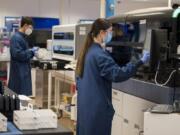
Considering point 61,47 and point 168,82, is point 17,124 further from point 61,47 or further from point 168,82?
point 61,47

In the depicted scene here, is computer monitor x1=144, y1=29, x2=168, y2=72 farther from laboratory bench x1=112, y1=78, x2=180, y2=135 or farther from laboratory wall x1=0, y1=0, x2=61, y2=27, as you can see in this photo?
laboratory wall x1=0, y1=0, x2=61, y2=27

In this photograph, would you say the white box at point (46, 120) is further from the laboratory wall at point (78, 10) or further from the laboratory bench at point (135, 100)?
the laboratory wall at point (78, 10)

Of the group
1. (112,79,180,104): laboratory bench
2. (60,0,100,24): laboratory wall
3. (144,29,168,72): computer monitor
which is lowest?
(112,79,180,104): laboratory bench

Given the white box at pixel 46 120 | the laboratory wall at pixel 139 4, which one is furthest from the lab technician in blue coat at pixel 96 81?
the laboratory wall at pixel 139 4

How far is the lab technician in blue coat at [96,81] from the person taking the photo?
296 cm

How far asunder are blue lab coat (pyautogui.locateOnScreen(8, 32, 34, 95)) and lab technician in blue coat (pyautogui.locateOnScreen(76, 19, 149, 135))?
1781 millimetres

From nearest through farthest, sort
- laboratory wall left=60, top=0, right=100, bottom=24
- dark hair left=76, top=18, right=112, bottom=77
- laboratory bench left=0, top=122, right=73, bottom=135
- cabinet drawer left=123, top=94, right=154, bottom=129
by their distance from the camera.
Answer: laboratory bench left=0, top=122, right=73, bottom=135, dark hair left=76, top=18, right=112, bottom=77, cabinet drawer left=123, top=94, right=154, bottom=129, laboratory wall left=60, top=0, right=100, bottom=24

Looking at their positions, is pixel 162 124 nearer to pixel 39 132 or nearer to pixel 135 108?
pixel 135 108

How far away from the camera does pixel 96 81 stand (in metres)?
3.01

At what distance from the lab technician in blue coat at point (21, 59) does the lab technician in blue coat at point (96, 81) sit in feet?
5.84

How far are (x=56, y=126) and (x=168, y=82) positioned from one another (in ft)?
3.34

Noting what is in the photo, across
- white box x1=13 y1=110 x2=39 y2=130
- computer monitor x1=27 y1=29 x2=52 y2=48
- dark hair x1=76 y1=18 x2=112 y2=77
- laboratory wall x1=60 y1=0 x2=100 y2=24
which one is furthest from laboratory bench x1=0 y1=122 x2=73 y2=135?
laboratory wall x1=60 y1=0 x2=100 y2=24

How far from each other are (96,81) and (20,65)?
83.6 inches

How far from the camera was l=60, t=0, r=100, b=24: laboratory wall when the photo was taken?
1207 cm
